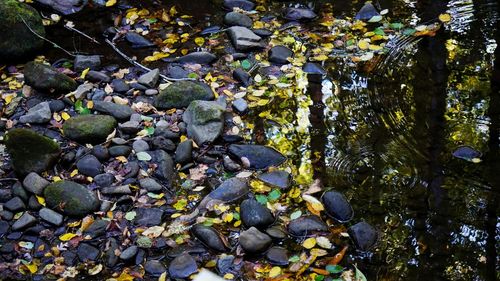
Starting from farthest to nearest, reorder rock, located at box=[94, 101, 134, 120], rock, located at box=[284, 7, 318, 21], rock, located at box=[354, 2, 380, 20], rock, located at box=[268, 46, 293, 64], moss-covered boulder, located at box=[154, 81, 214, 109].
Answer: rock, located at box=[284, 7, 318, 21], rock, located at box=[354, 2, 380, 20], rock, located at box=[268, 46, 293, 64], moss-covered boulder, located at box=[154, 81, 214, 109], rock, located at box=[94, 101, 134, 120]

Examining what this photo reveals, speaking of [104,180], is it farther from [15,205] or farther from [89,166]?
[15,205]

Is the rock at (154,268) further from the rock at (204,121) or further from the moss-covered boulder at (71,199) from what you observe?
the rock at (204,121)

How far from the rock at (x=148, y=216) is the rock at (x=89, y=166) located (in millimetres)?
597

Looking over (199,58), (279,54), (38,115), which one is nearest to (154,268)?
(38,115)

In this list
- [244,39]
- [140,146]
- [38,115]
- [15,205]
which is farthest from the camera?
[244,39]

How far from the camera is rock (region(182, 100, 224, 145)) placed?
5.04 meters

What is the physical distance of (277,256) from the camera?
3.99 meters

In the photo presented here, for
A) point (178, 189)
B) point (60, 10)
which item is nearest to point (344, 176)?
point (178, 189)

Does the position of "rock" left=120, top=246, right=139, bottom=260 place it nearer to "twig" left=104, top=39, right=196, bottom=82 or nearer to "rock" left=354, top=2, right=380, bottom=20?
"twig" left=104, top=39, right=196, bottom=82

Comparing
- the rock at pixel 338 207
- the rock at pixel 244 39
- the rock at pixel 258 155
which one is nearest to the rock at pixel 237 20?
the rock at pixel 244 39

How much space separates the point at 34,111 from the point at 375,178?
3.22 meters

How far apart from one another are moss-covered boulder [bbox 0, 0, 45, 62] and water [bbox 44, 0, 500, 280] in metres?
0.57

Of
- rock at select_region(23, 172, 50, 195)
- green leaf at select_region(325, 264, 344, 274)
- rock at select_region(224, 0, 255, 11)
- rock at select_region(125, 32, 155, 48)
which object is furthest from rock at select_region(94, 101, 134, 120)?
green leaf at select_region(325, 264, 344, 274)

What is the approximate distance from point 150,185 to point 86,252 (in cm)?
78
